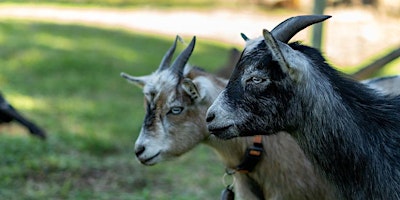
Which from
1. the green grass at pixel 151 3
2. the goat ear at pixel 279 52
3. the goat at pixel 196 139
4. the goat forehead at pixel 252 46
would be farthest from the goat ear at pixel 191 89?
the green grass at pixel 151 3

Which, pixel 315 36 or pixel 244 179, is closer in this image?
pixel 244 179

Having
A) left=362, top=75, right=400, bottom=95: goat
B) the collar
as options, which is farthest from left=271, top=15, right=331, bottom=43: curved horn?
left=362, top=75, right=400, bottom=95: goat

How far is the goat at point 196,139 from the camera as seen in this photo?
4676 mm

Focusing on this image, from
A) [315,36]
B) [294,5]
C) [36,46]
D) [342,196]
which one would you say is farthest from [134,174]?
→ [294,5]

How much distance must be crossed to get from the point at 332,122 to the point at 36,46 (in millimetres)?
10311

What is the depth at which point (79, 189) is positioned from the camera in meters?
6.56

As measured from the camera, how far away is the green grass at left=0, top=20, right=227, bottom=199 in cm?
673

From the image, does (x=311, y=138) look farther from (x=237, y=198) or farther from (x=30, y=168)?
(x=30, y=168)

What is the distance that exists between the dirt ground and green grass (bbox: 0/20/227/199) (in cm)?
174

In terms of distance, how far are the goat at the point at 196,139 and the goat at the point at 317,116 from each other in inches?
33.1

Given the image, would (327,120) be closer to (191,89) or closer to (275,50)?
(275,50)

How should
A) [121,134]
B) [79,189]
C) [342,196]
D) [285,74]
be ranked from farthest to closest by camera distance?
[121,134]
[79,189]
[342,196]
[285,74]

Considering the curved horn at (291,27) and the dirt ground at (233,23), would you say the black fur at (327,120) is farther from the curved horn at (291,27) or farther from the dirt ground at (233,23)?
the dirt ground at (233,23)

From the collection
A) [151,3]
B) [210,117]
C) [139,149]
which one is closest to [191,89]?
[139,149]
